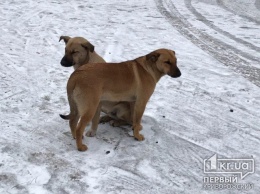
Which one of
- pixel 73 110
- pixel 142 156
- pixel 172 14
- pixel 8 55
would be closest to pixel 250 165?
pixel 142 156

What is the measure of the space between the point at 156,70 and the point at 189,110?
4.50ft

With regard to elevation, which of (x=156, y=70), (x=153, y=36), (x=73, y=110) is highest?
(x=156, y=70)

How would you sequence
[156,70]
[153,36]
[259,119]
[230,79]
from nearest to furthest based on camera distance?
[156,70] → [259,119] → [230,79] → [153,36]

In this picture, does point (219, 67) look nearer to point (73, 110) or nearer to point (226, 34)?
point (226, 34)

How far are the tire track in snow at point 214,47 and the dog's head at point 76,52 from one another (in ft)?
11.9

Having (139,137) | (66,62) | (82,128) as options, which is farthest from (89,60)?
(139,137)

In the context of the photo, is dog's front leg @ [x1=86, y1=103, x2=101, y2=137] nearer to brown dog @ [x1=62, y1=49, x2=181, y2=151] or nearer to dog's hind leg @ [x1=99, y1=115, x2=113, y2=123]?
brown dog @ [x1=62, y1=49, x2=181, y2=151]

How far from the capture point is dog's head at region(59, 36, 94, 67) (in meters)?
5.01

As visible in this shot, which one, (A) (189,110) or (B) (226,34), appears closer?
(A) (189,110)

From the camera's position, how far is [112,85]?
4.34 metres

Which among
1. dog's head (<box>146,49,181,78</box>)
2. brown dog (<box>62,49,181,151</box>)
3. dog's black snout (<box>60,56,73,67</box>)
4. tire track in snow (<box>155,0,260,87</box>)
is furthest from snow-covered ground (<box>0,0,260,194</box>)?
dog's head (<box>146,49,181,78</box>)

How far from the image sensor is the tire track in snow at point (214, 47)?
A: 746 cm

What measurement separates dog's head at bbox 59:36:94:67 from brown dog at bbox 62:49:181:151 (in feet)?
2.33

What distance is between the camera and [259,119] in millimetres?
5512
